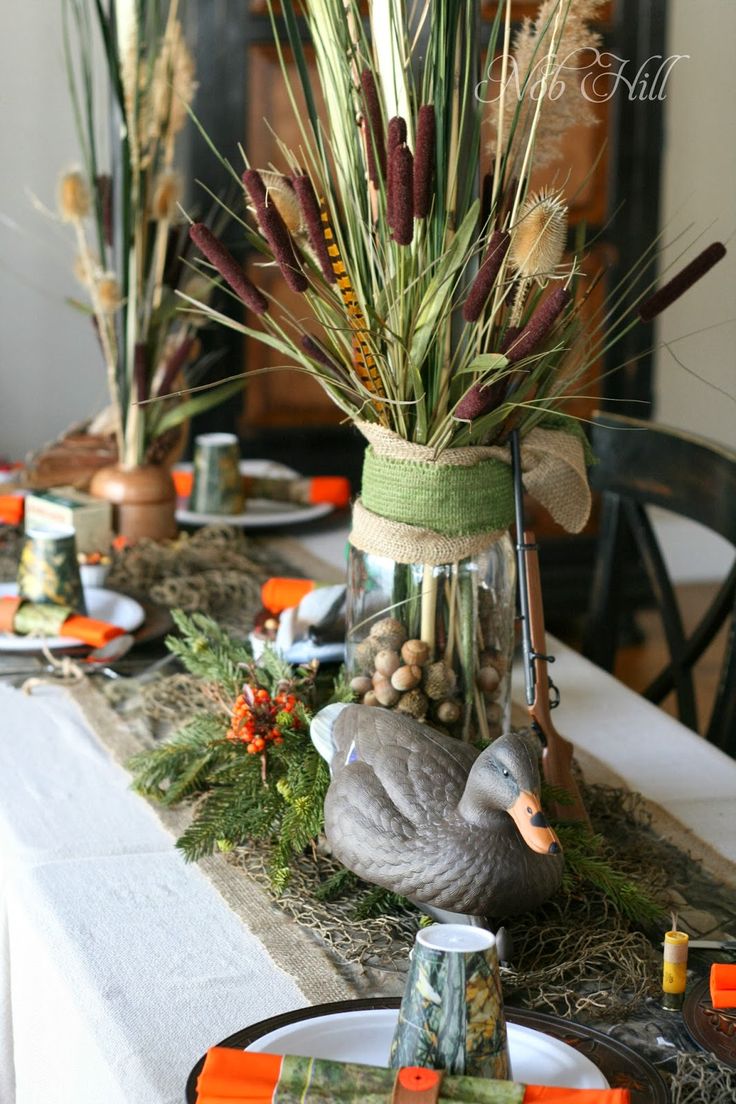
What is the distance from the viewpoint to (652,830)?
1011 mm

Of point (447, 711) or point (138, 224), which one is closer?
point (447, 711)

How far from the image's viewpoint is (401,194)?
0.83 meters

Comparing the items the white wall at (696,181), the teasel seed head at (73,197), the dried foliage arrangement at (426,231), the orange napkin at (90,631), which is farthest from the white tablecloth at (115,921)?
the white wall at (696,181)

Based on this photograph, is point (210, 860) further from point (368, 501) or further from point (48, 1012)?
point (368, 501)

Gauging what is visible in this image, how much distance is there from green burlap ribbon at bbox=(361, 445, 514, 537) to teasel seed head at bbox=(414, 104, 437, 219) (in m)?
0.19

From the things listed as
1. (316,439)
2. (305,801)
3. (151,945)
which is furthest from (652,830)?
(316,439)

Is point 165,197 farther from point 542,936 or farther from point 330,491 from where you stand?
point 542,936

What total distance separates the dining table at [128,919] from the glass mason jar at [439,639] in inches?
6.7

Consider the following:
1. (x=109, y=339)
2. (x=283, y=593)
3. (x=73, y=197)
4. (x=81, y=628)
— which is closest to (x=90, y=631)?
(x=81, y=628)

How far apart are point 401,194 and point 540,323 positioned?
12 centimetres

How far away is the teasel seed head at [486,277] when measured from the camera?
0.83 metres

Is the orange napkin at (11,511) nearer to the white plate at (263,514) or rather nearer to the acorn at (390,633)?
the white plate at (263,514)

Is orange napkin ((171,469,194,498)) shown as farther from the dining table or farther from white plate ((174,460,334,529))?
the dining table

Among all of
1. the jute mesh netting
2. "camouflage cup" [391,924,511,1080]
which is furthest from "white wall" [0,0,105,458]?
"camouflage cup" [391,924,511,1080]
